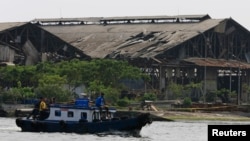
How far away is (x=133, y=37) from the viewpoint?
9650cm

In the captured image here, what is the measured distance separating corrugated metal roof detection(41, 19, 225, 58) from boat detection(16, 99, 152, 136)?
38895mm

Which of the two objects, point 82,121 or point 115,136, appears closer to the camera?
point 115,136

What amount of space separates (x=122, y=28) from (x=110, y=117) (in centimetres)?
5126

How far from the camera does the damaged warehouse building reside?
92750mm

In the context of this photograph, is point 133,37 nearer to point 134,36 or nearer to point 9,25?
point 134,36

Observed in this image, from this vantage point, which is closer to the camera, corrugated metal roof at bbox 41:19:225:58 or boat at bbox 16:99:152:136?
boat at bbox 16:99:152:136

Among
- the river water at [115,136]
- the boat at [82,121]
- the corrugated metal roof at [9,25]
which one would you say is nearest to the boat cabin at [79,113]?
the boat at [82,121]

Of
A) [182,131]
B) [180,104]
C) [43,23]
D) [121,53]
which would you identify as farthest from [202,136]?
[43,23]

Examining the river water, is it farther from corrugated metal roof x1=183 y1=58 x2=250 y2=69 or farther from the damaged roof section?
corrugated metal roof x1=183 y1=58 x2=250 y2=69

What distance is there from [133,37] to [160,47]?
5.29 metres

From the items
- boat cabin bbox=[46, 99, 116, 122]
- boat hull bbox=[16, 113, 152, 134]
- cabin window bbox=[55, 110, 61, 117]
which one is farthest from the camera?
cabin window bbox=[55, 110, 61, 117]

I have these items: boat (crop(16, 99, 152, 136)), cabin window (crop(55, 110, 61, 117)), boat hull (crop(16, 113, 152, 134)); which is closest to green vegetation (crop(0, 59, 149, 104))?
cabin window (crop(55, 110, 61, 117))

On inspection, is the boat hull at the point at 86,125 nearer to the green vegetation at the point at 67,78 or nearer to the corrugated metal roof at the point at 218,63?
the green vegetation at the point at 67,78

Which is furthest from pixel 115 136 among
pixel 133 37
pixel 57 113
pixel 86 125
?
pixel 133 37
